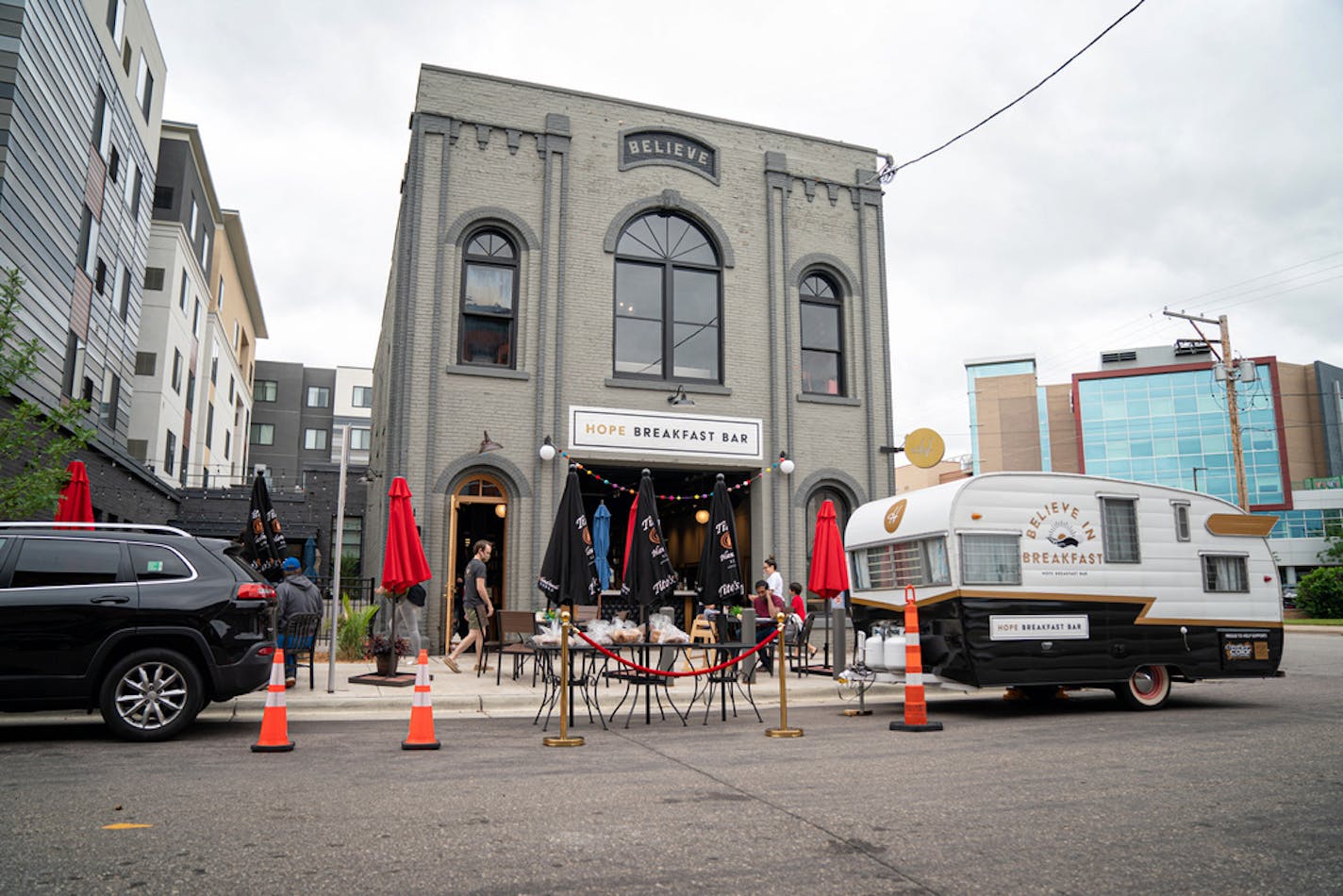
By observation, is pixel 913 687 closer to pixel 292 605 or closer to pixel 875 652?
pixel 875 652

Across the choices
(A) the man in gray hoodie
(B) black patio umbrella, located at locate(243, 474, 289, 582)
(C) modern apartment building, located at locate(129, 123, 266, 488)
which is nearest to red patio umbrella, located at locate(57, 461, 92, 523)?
(B) black patio umbrella, located at locate(243, 474, 289, 582)

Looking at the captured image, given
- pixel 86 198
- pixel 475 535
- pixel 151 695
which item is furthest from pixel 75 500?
pixel 86 198

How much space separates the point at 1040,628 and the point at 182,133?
3657 centimetres

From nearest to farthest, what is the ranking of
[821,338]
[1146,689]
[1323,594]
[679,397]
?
[1146,689]
[679,397]
[821,338]
[1323,594]

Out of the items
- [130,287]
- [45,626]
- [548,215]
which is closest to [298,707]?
[45,626]

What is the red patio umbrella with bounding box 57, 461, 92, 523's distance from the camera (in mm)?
11750

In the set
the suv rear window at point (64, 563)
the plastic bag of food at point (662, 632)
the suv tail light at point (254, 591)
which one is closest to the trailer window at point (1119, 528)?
the plastic bag of food at point (662, 632)

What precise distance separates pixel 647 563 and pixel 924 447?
26.4 feet

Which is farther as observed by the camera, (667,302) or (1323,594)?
(1323,594)

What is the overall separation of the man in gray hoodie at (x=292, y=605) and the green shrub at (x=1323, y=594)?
38.8 metres

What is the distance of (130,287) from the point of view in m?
27.7

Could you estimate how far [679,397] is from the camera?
17.5 meters

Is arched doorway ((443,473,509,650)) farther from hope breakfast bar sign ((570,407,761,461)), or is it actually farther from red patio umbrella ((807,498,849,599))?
red patio umbrella ((807,498,849,599))

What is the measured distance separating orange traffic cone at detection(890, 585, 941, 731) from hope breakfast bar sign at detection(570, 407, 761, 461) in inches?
323
